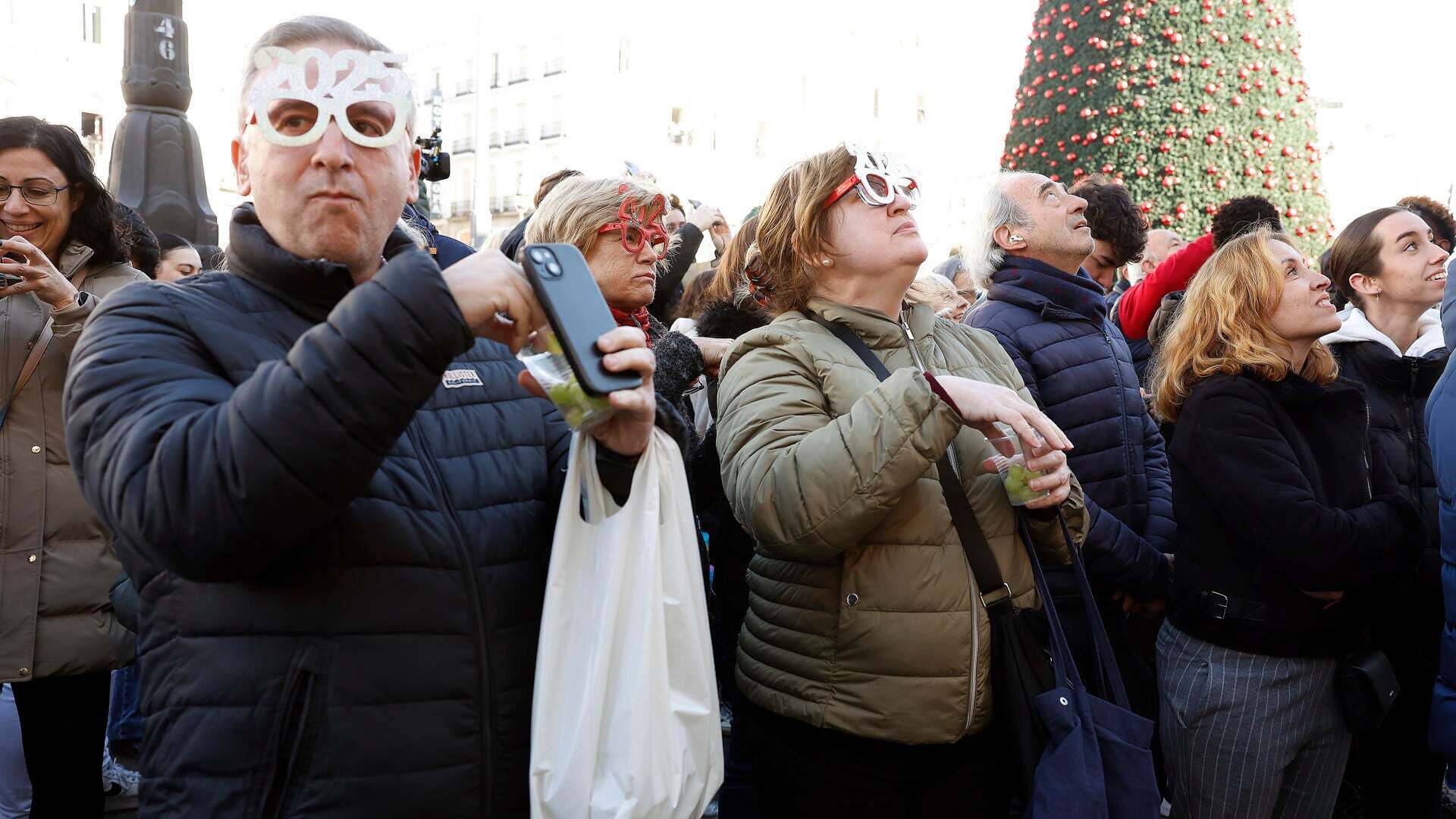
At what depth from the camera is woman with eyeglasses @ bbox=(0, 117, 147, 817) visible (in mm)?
3035

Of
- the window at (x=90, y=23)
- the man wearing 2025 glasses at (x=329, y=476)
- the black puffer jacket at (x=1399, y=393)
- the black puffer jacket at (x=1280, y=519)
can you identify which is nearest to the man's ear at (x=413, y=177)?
the man wearing 2025 glasses at (x=329, y=476)

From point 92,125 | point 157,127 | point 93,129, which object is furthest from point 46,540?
point 93,129

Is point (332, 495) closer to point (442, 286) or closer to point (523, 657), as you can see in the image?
point (442, 286)

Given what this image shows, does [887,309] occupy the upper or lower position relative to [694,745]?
upper

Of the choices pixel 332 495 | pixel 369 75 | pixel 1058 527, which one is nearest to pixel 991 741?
pixel 1058 527

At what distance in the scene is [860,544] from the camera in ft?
8.39

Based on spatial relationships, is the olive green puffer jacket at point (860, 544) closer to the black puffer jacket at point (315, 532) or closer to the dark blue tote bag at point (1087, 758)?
the dark blue tote bag at point (1087, 758)

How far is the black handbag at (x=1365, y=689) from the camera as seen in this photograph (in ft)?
10.7

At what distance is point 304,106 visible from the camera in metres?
1.77

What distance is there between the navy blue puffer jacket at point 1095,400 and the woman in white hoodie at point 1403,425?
72cm

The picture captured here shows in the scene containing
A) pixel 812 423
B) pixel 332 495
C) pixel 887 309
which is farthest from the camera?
pixel 887 309

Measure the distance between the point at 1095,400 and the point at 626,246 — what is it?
5.52 feet

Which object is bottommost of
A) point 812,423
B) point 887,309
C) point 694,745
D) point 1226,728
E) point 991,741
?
point 1226,728

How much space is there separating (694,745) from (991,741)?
3.35 ft
